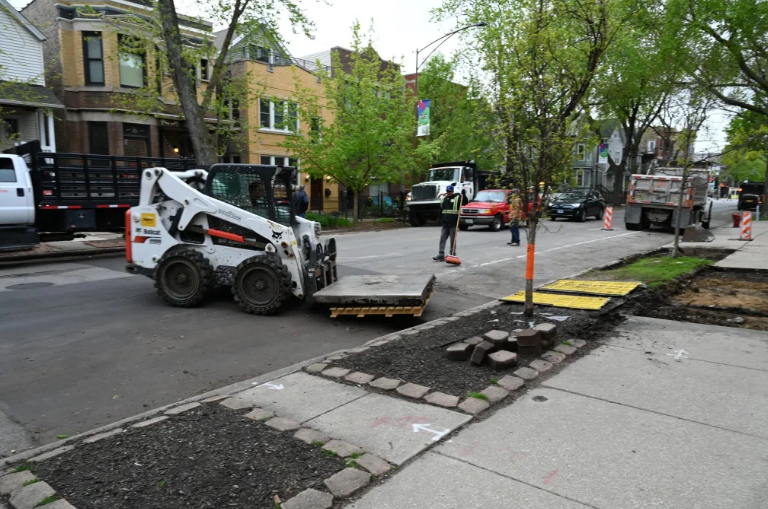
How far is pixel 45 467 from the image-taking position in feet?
11.1

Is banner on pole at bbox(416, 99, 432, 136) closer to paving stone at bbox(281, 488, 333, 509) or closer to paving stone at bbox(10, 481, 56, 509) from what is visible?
paving stone at bbox(281, 488, 333, 509)

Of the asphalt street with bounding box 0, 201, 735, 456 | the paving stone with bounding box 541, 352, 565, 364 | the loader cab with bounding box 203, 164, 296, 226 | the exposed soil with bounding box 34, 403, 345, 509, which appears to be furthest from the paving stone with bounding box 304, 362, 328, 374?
the loader cab with bounding box 203, 164, 296, 226

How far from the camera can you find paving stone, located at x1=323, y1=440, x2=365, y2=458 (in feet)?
11.5

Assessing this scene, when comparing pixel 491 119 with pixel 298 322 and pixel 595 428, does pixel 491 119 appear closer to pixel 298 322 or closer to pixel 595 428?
pixel 298 322

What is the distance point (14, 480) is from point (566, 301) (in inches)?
271

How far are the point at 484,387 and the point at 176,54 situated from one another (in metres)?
15.1

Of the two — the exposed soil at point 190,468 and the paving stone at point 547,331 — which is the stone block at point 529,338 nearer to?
the paving stone at point 547,331

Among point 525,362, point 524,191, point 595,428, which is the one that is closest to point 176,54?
point 524,191

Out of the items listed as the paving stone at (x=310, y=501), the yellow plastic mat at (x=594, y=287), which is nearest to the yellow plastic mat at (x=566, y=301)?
the yellow plastic mat at (x=594, y=287)

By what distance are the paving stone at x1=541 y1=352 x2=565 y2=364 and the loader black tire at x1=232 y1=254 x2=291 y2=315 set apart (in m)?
3.72

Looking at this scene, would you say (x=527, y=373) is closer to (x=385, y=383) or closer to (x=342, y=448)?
(x=385, y=383)

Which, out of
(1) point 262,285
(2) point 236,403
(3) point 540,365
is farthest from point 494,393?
(1) point 262,285

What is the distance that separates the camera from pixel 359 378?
4863 millimetres

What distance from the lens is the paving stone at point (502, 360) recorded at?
197 inches
